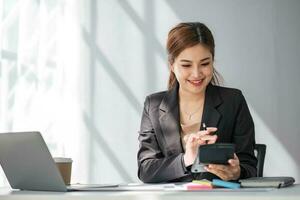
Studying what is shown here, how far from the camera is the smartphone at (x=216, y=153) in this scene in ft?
4.30

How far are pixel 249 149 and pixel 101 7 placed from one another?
267 cm

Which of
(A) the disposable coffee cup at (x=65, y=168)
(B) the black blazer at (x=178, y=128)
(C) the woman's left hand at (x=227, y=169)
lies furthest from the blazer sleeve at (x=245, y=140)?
(A) the disposable coffee cup at (x=65, y=168)

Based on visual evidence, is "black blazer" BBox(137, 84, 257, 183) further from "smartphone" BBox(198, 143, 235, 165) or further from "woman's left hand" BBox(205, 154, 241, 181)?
"smartphone" BBox(198, 143, 235, 165)

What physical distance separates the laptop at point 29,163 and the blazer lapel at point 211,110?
2.41 ft

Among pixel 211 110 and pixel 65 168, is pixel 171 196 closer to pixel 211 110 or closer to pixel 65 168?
pixel 65 168

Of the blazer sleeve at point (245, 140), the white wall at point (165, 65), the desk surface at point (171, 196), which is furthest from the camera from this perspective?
the white wall at point (165, 65)

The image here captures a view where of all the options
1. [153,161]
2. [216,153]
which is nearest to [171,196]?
[216,153]

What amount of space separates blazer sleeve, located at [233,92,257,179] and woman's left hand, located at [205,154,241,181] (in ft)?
0.56

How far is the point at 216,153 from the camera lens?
4.37 ft

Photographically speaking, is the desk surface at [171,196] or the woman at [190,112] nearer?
the desk surface at [171,196]

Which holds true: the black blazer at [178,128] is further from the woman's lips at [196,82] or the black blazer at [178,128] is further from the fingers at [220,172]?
the fingers at [220,172]

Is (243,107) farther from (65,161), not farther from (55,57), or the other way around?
(55,57)

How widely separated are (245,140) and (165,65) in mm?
2170

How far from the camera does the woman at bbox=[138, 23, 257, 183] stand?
6.02ft
